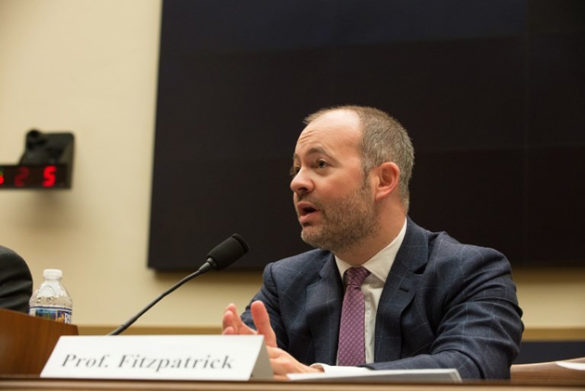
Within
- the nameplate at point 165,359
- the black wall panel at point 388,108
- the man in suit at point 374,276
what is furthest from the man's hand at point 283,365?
the black wall panel at point 388,108

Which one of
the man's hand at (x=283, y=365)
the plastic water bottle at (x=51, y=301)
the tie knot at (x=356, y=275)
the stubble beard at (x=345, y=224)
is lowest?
the man's hand at (x=283, y=365)

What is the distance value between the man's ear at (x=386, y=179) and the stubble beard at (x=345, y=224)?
47 mm

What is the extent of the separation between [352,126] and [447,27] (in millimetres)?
2187

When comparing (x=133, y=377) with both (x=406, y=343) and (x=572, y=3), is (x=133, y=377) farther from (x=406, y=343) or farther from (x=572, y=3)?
(x=572, y=3)

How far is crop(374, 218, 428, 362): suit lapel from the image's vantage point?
90.5 inches

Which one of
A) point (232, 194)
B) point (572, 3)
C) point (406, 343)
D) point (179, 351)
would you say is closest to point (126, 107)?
point (232, 194)

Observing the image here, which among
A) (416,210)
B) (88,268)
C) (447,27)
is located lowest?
(88,268)

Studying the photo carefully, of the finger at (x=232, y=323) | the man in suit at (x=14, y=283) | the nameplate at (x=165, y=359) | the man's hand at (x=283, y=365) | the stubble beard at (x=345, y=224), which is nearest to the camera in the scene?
the nameplate at (x=165, y=359)

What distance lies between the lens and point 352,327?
2.38 meters

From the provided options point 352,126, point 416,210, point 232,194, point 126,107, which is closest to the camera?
point 352,126

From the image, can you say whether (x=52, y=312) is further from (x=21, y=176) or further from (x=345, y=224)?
(x=21, y=176)

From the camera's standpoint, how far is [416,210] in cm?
438

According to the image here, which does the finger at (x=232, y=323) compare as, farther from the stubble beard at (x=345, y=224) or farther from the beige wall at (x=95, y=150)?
the beige wall at (x=95, y=150)

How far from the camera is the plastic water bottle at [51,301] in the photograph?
229cm
